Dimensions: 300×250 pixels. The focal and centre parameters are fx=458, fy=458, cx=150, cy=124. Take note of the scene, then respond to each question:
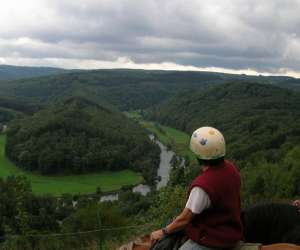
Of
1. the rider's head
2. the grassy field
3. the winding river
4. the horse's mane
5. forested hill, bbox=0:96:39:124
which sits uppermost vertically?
the rider's head

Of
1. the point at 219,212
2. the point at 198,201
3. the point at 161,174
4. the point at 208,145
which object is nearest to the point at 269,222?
the point at 219,212

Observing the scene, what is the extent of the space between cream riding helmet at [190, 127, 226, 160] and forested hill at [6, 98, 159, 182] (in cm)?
8194

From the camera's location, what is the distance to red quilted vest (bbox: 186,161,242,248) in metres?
4.54

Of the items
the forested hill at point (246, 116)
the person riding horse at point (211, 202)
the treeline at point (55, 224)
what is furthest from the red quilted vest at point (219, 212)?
the forested hill at point (246, 116)

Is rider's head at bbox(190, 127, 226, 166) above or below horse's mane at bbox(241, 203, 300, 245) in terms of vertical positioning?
above

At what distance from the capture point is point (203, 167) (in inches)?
184

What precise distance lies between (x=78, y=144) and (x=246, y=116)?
167 feet

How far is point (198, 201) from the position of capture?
4496mm

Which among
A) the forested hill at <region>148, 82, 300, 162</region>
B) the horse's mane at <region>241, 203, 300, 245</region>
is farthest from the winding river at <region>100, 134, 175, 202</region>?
the horse's mane at <region>241, 203, 300, 245</region>

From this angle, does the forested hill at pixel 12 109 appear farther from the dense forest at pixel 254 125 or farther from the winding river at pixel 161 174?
the winding river at pixel 161 174

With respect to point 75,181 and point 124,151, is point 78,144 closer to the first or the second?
point 124,151

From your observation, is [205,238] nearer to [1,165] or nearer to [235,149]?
[235,149]

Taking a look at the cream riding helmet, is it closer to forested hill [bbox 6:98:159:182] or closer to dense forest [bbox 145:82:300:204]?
dense forest [bbox 145:82:300:204]

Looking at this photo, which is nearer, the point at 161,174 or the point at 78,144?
the point at 161,174
